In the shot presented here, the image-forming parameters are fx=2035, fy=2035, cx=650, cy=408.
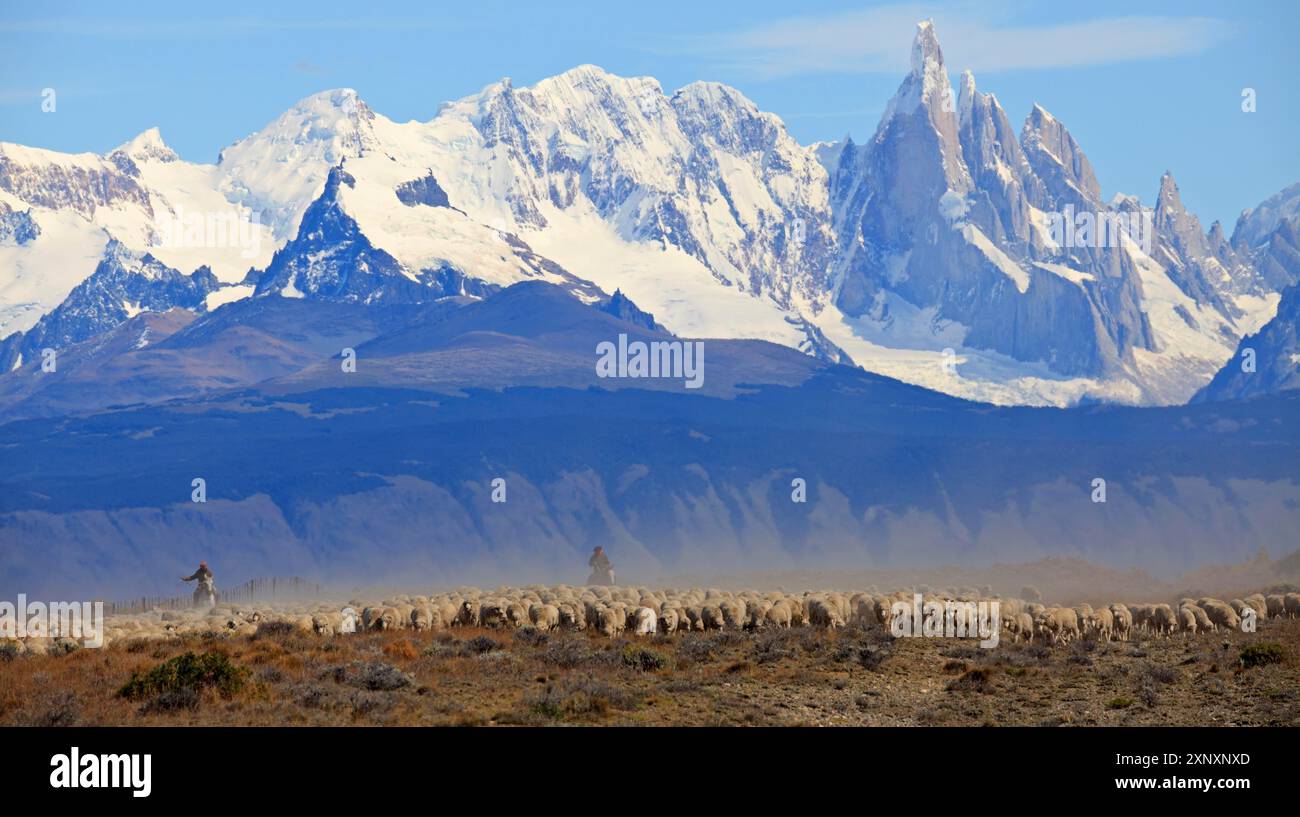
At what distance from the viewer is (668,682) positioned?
2237 inches

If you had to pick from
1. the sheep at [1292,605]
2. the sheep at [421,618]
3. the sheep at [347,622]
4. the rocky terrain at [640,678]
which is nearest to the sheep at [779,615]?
the rocky terrain at [640,678]

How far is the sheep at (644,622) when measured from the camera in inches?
2798

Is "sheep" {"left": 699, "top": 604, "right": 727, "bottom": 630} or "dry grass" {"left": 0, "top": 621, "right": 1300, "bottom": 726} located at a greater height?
"sheep" {"left": 699, "top": 604, "right": 727, "bottom": 630}

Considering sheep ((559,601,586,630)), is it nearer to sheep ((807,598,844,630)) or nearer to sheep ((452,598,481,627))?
sheep ((452,598,481,627))

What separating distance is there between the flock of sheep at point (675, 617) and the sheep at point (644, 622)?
35mm

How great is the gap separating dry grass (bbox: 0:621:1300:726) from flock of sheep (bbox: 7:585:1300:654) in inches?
134

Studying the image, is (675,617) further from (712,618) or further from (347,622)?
(347,622)

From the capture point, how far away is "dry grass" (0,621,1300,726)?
1987 inches

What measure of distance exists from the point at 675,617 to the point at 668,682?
50.7ft

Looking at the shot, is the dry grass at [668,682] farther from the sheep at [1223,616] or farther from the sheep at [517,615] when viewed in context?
the sheep at [1223,616]

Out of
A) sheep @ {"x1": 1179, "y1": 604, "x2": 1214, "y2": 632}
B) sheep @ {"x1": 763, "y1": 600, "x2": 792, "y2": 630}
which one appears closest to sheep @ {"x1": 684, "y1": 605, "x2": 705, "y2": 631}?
sheep @ {"x1": 763, "y1": 600, "x2": 792, "y2": 630}
